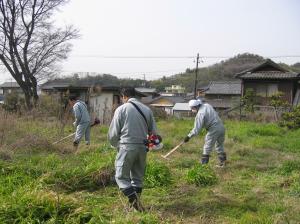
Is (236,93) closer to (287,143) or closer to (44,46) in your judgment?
(44,46)

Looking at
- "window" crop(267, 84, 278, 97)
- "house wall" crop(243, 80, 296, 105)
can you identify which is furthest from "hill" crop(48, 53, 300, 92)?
"window" crop(267, 84, 278, 97)

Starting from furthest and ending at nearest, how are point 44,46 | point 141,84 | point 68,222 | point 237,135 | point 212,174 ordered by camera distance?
point 141,84
point 44,46
point 237,135
point 212,174
point 68,222

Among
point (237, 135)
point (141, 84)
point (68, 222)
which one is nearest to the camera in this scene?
point (68, 222)

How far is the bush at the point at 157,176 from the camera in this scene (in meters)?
6.02

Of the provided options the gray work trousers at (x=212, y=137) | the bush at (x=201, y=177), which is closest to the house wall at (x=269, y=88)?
the gray work trousers at (x=212, y=137)

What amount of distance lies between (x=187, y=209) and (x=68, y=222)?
1.88 metres

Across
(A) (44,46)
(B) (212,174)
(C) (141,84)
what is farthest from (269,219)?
(C) (141,84)

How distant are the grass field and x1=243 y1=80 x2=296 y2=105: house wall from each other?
18757mm

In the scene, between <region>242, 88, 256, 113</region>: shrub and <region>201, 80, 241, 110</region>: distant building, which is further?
<region>201, 80, 241, 110</region>: distant building

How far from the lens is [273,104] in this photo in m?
22.3

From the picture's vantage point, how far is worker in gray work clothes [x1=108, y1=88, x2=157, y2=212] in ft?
16.0

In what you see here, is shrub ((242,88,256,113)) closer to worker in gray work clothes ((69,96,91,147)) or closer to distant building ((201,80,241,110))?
distant building ((201,80,241,110))

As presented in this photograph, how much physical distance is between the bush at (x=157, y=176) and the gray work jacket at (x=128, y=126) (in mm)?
1273

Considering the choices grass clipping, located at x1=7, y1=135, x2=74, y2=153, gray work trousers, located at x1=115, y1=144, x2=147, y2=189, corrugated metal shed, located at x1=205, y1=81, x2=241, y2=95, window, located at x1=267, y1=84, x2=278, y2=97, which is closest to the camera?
gray work trousers, located at x1=115, y1=144, x2=147, y2=189
